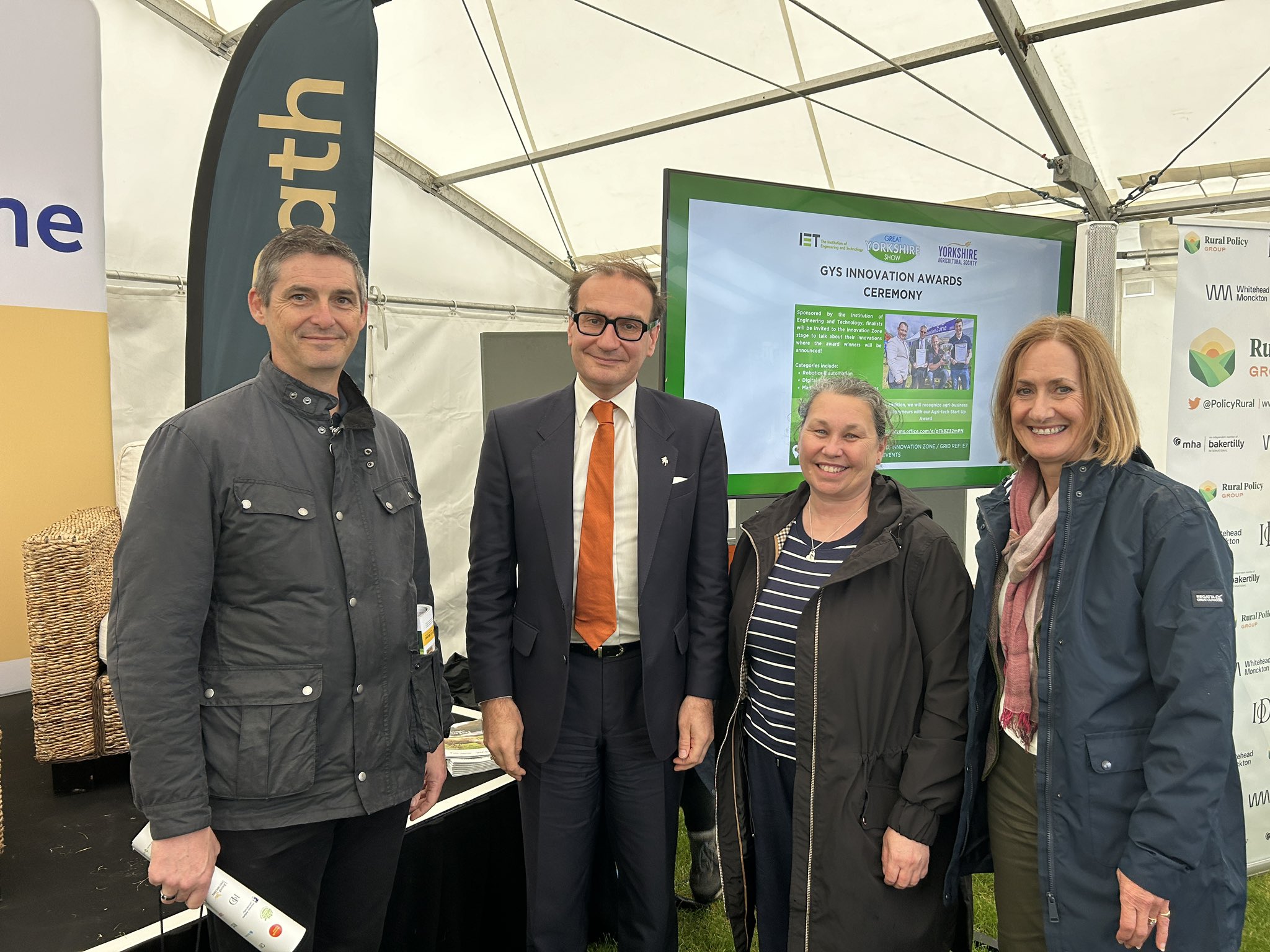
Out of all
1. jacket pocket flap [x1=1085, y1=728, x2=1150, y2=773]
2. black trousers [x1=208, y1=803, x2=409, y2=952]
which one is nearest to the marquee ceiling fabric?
jacket pocket flap [x1=1085, y1=728, x2=1150, y2=773]

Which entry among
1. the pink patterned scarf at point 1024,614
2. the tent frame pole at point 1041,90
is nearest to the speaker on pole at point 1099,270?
the tent frame pole at point 1041,90

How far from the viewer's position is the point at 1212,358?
9.06 ft

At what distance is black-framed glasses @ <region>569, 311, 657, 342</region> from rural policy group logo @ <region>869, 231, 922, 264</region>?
57.1 inches

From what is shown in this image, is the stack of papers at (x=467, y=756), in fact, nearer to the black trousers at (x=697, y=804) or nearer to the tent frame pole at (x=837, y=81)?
the black trousers at (x=697, y=804)

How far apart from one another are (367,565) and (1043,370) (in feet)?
4.22

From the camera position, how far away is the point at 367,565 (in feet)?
4.72

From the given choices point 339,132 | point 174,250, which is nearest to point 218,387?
point 339,132

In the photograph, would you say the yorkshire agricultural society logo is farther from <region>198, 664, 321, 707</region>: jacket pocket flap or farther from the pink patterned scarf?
<region>198, 664, 321, 707</region>: jacket pocket flap

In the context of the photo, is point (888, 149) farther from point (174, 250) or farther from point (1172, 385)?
point (174, 250)

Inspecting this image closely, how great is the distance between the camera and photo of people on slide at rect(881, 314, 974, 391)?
297 centimetres

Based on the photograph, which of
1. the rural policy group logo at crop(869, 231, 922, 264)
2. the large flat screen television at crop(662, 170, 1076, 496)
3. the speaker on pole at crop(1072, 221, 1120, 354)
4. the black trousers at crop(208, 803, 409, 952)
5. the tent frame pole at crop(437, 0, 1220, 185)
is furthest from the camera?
the tent frame pole at crop(437, 0, 1220, 185)

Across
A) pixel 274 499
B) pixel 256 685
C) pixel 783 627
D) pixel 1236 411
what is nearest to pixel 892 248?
pixel 1236 411

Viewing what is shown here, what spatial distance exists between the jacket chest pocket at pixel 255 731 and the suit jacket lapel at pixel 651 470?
2.44 ft

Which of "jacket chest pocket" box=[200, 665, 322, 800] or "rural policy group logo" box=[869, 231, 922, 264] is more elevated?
"rural policy group logo" box=[869, 231, 922, 264]
